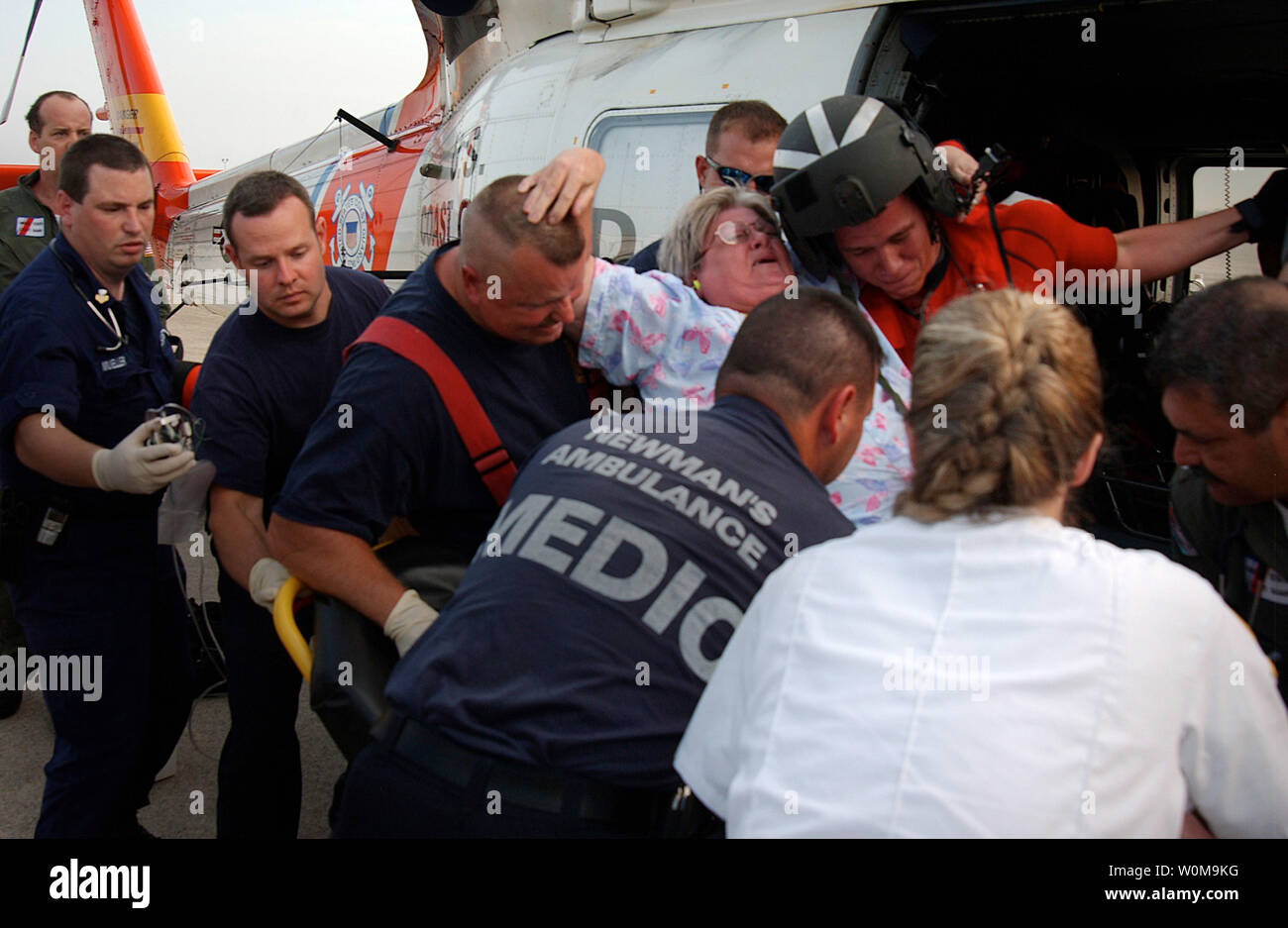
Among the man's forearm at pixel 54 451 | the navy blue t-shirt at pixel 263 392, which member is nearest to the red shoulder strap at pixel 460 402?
the navy blue t-shirt at pixel 263 392

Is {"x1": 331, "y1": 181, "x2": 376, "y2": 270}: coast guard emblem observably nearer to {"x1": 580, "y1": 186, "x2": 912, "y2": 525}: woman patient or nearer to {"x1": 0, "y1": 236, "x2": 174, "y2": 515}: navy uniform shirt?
{"x1": 0, "y1": 236, "x2": 174, "y2": 515}: navy uniform shirt

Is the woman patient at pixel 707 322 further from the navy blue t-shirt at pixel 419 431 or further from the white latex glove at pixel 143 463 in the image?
the white latex glove at pixel 143 463

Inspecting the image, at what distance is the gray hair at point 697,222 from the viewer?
2621mm

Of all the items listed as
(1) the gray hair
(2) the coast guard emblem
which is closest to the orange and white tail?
(2) the coast guard emblem

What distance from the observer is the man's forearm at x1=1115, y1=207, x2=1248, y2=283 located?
103 inches

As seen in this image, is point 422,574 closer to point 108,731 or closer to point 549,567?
point 549,567

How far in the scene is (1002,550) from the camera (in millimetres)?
1205

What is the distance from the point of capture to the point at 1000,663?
1.14 m

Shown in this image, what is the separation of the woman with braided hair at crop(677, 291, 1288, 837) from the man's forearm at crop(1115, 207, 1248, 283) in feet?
5.00

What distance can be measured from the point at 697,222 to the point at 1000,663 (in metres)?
1.74

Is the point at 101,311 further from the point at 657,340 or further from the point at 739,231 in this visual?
the point at 739,231

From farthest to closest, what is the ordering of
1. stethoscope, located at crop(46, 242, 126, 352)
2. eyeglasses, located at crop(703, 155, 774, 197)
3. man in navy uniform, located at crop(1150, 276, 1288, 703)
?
1. eyeglasses, located at crop(703, 155, 774, 197)
2. stethoscope, located at crop(46, 242, 126, 352)
3. man in navy uniform, located at crop(1150, 276, 1288, 703)

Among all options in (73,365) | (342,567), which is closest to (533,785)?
(342,567)

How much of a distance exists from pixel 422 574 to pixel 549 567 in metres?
0.63
